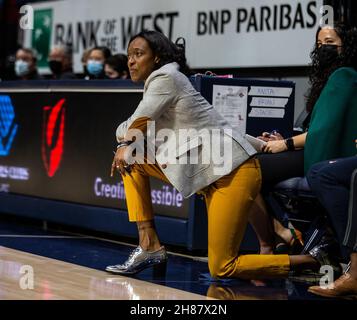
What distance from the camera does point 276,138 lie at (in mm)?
5629

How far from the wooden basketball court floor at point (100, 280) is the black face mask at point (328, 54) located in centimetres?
126

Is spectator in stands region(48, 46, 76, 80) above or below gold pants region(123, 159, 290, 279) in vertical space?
above

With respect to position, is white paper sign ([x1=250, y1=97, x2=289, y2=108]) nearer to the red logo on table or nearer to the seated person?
the red logo on table

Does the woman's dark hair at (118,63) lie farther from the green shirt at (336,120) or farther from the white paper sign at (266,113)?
the green shirt at (336,120)

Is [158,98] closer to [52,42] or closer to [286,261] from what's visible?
[286,261]

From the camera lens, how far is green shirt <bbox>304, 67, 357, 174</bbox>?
16.9ft

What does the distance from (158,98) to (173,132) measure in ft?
0.66

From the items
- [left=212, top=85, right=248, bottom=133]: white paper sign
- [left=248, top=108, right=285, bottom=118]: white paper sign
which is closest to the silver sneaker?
[left=212, top=85, right=248, bottom=133]: white paper sign

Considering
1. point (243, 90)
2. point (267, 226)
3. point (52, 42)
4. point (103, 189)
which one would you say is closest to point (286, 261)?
point (267, 226)

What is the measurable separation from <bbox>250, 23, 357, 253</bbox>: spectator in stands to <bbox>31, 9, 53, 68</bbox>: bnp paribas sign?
6.22 metres

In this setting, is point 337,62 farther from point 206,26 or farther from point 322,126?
point 206,26

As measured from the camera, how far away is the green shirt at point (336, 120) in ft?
16.9

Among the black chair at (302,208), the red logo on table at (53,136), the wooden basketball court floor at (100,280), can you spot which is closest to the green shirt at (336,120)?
the black chair at (302,208)

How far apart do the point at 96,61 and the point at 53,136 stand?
1281 mm
